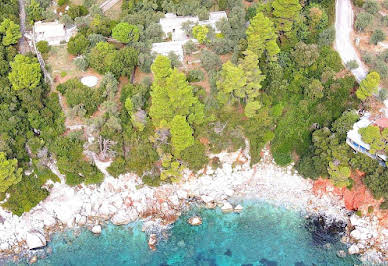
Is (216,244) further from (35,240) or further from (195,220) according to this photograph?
(35,240)

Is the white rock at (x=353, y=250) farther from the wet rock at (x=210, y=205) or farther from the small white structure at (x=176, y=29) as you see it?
the small white structure at (x=176, y=29)

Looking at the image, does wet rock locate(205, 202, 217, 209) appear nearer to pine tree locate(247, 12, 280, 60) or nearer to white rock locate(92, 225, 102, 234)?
white rock locate(92, 225, 102, 234)

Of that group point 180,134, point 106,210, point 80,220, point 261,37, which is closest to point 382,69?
point 261,37

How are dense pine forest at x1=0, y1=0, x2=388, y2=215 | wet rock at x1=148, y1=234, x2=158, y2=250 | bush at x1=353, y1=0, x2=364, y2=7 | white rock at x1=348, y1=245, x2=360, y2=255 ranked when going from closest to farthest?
white rock at x1=348, y1=245, x2=360, y2=255 → wet rock at x1=148, y1=234, x2=158, y2=250 → dense pine forest at x1=0, y1=0, x2=388, y2=215 → bush at x1=353, y1=0, x2=364, y2=7

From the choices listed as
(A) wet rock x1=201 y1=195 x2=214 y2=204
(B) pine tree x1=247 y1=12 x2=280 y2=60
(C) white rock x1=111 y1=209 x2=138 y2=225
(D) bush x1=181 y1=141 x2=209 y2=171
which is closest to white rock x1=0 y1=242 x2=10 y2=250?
(C) white rock x1=111 y1=209 x2=138 y2=225

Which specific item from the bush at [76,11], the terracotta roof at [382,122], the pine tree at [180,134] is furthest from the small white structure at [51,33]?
the terracotta roof at [382,122]

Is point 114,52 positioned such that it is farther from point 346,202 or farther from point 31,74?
point 346,202
